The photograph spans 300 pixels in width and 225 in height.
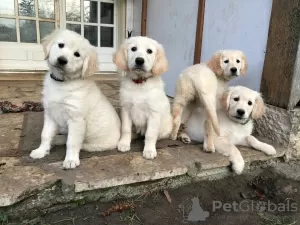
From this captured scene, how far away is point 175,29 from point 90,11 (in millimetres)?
2667

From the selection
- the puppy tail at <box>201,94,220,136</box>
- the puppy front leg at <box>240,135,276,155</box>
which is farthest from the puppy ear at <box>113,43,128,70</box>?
the puppy front leg at <box>240,135,276,155</box>

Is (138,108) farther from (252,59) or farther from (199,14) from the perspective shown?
(199,14)

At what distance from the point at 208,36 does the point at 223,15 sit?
410 millimetres

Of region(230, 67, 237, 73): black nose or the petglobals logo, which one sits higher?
region(230, 67, 237, 73): black nose

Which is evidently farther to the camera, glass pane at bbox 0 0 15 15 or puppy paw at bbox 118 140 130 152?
glass pane at bbox 0 0 15 15

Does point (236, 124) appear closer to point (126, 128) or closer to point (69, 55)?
point (126, 128)

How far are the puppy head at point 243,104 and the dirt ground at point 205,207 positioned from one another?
2.12 feet

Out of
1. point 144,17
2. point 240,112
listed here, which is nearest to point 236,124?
point 240,112

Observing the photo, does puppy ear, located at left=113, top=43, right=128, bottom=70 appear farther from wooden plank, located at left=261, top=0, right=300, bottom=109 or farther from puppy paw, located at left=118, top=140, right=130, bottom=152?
wooden plank, located at left=261, top=0, right=300, bottom=109

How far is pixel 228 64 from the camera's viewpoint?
9.95ft

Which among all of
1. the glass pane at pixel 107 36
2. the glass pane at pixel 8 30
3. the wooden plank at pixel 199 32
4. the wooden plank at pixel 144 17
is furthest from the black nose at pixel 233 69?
the glass pane at pixel 8 30

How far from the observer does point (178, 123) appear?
304 cm

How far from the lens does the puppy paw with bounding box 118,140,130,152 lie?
2623 mm

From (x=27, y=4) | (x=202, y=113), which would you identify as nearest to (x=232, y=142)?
(x=202, y=113)
